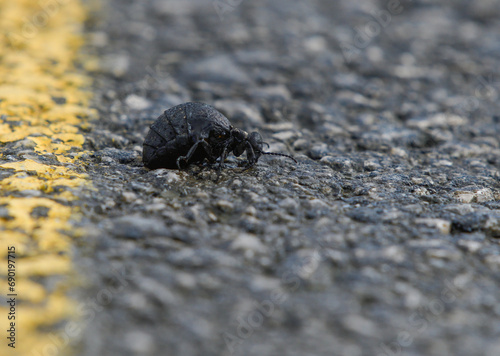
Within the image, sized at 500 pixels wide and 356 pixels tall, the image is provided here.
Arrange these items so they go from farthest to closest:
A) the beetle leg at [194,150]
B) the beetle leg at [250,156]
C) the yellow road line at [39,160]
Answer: the beetle leg at [250,156], the beetle leg at [194,150], the yellow road line at [39,160]

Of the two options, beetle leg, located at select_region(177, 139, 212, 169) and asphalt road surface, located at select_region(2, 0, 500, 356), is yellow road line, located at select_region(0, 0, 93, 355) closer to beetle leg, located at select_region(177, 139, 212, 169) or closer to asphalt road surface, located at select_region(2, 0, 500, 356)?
asphalt road surface, located at select_region(2, 0, 500, 356)

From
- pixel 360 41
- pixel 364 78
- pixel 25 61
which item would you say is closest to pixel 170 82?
pixel 25 61

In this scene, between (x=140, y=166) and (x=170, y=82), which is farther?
(x=170, y=82)

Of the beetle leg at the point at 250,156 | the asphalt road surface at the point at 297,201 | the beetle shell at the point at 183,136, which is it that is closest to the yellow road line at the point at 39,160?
the asphalt road surface at the point at 297,201

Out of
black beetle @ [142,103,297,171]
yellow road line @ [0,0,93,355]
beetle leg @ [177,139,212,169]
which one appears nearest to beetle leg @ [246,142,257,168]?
black beetle @ [142,103,297,171]

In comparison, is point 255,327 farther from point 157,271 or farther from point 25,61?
point 25,61

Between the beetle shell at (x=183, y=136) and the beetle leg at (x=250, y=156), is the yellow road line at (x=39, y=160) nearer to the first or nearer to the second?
the beetle shell at (x=183, y=136)

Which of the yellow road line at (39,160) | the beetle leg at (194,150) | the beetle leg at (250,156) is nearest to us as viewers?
the yellow road line at (39,160)
